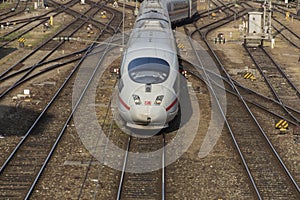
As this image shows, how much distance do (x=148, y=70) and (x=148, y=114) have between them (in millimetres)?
1612

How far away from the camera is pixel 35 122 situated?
1683 cm

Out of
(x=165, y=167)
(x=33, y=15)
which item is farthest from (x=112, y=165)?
(x=33, y=15)

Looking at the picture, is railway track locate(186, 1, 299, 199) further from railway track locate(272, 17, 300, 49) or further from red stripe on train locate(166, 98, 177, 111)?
railway track locate(272, 17, 300, 49)

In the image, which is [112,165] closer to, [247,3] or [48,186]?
[48,186]

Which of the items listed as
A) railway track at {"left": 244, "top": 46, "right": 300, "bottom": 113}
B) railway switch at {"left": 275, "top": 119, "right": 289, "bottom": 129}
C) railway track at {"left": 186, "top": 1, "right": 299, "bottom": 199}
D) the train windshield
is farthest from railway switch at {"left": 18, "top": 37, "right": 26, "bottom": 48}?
railway switch at {"left": 275, "top": 119, "right": 289, "bottom": 129}

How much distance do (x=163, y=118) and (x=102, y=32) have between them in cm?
2145

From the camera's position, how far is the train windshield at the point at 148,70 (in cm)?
1474

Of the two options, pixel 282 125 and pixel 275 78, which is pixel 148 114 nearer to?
pixel 282 125

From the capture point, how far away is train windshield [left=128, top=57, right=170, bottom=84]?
14.7 metres

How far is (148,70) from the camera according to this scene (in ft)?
49.7

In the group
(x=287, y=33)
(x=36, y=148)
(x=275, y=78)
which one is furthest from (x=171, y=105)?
(x=287, y=33)

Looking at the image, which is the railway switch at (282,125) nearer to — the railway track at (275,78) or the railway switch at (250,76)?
the railway track at (275,78)

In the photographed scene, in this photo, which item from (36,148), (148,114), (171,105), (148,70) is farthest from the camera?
(148,70)

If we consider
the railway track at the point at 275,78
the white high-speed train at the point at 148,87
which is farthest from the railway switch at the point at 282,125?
the white high-speed train at the point at 148,87
